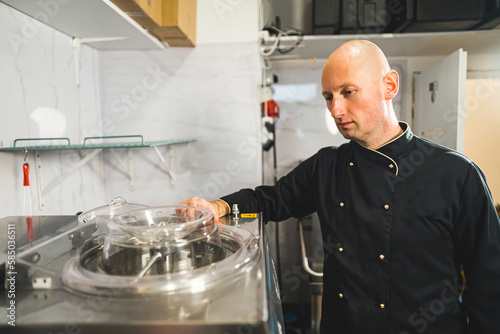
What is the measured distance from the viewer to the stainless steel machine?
0.45 m

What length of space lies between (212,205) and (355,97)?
0.58 m

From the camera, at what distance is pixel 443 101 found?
217 cm

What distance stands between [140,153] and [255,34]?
0.97m

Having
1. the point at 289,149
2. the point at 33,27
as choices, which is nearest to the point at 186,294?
the point at 33,27

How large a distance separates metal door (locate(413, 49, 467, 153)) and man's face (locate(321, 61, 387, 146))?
1137mm

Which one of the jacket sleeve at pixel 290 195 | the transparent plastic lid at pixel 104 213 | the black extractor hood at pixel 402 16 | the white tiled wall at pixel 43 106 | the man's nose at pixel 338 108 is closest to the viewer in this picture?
the transparent plastic lid at pixel 104 213

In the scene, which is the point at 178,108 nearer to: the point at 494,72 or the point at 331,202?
the point at 331,202

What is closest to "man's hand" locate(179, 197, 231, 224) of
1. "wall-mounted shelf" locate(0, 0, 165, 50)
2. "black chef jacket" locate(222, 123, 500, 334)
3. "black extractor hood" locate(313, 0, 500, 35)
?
"black chef jacket" locate(222, 123, 500, 334)

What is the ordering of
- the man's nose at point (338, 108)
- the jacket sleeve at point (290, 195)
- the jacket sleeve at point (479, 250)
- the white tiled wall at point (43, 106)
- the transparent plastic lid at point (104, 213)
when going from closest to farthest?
the transparent plastic lid at point (104, 213), the jacket sleeve at point (479, 250), the man's nose at point (338, 108), the white tiled wall at point (43, 106), the jacket sleeve at point (290, 195)

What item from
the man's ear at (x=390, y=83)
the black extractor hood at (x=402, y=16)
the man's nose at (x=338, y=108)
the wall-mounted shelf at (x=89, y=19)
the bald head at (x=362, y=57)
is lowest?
the man's nose at (x=338, y=108)

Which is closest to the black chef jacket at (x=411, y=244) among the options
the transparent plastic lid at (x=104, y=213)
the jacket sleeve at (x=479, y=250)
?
the jacket sleeve at (x=479, y=250)

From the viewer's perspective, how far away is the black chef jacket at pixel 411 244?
1.05 meters

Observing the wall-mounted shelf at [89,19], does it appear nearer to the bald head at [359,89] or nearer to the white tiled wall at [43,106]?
the white tiled wall at [43,106]

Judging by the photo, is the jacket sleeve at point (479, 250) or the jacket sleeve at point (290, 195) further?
the jacket sleeve at point (290, 195)
